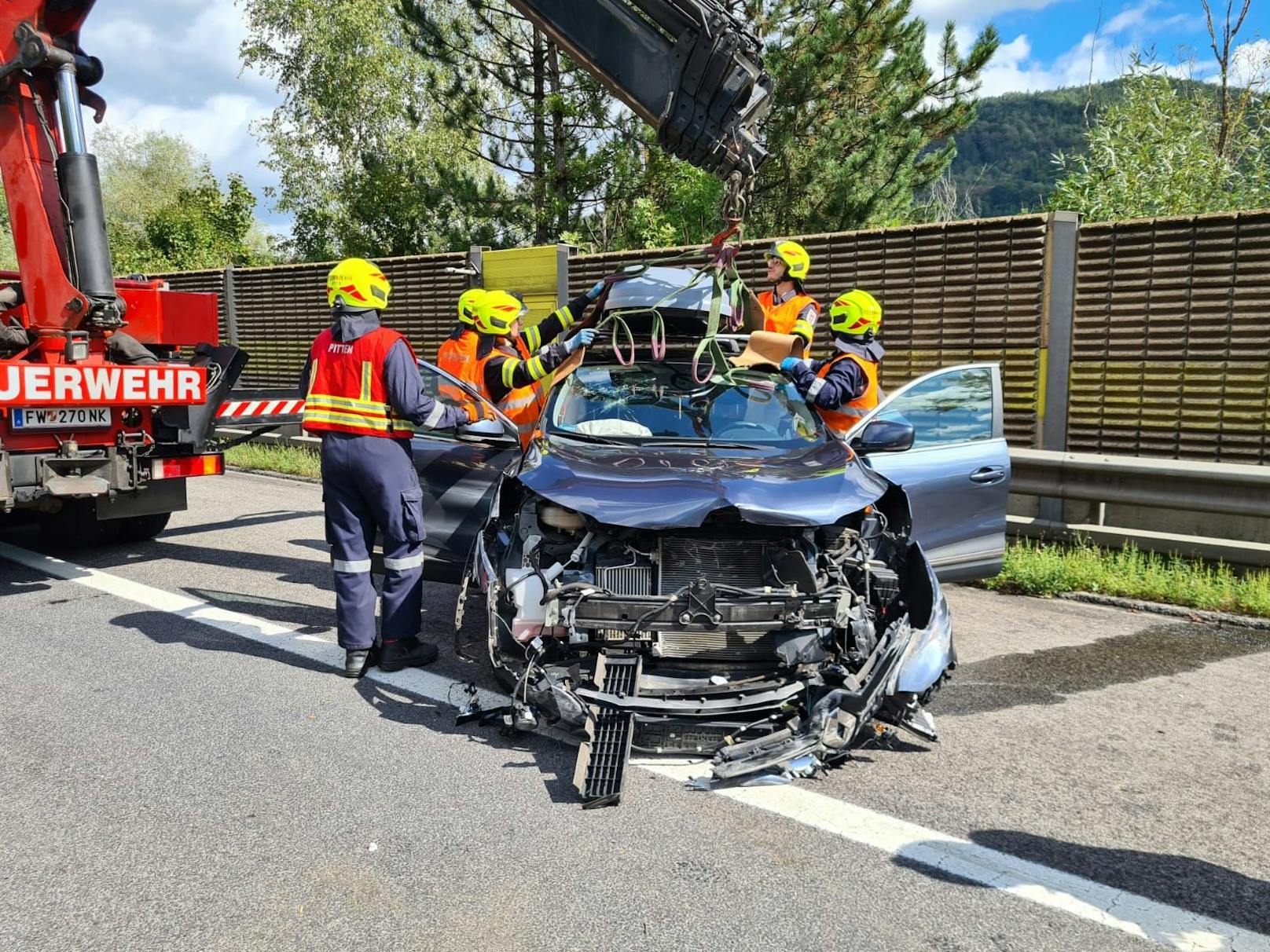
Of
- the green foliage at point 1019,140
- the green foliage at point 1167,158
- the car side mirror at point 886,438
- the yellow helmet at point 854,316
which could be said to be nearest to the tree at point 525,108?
the green foliage at point 1167,158

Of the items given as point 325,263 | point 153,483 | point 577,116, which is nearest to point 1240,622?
point 153,483

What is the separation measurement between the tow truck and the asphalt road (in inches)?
73.7

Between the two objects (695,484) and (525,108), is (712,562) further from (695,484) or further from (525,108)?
(525,108)

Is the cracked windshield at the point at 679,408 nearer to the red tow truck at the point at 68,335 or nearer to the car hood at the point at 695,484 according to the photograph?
the car hood at the point at 695,484

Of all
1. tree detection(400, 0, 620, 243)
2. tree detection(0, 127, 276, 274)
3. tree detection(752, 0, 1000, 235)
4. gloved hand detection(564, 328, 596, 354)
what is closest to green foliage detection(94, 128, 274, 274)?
tree detection(0, 127, 276, 274)

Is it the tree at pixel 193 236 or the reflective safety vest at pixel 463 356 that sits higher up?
the tree at pixel 193 236

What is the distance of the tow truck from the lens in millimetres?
6238

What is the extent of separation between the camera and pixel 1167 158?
40.8ft

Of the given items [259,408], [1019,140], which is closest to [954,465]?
[259,408]

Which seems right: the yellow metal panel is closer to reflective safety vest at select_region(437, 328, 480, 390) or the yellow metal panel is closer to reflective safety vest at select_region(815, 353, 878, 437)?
reflective safety vest at select_region(437, 328, 480, 390)

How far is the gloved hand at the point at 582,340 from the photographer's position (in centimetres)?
568

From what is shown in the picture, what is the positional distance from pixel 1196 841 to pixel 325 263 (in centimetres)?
1503

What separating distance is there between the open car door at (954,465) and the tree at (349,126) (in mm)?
18980

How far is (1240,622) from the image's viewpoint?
5777 mm
